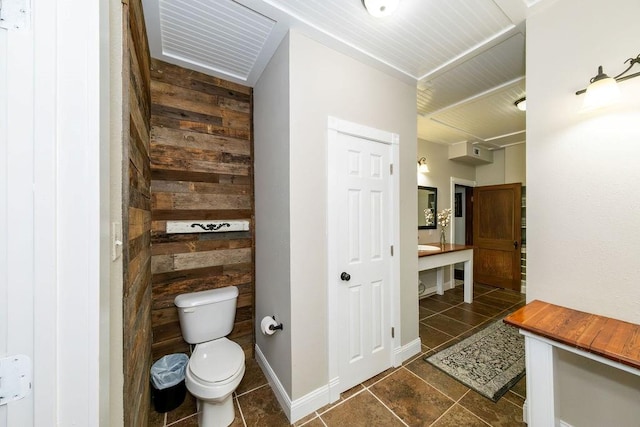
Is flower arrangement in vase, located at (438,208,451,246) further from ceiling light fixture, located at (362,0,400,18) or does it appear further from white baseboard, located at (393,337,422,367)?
ceiling light fixture, located at (362,0,400,18)

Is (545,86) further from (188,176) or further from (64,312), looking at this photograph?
(188,176)

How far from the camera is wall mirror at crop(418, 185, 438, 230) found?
3842mm

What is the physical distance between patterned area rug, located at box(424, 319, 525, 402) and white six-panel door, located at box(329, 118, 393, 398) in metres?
0.60

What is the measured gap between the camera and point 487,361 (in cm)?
212

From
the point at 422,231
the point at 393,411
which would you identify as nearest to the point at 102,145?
the point at 393,411

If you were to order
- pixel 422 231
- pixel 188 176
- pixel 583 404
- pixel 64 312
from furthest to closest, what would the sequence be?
pixel 422 231
pixel 188 176
pixel 583 404
pixel 64 312

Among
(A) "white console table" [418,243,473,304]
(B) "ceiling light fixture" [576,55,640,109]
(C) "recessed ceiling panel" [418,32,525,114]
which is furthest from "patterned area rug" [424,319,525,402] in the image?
(C) "recessed ceiling panel" [418,32,525,114]

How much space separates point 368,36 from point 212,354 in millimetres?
2573

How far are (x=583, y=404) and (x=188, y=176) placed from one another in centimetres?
313

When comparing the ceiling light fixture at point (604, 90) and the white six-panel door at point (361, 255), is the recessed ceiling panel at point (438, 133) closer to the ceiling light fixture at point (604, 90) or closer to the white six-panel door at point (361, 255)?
the white six-panel door at point (361, 255)

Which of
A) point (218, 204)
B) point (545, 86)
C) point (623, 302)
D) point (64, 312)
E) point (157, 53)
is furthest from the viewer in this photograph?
point (218, 204)

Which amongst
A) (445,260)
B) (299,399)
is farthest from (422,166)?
(299,399)

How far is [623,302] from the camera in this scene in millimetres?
1207

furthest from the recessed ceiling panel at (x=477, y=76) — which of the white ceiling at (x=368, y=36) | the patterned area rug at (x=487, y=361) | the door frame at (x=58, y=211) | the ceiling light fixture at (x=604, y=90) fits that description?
the door frame at (x=58, y=211)
